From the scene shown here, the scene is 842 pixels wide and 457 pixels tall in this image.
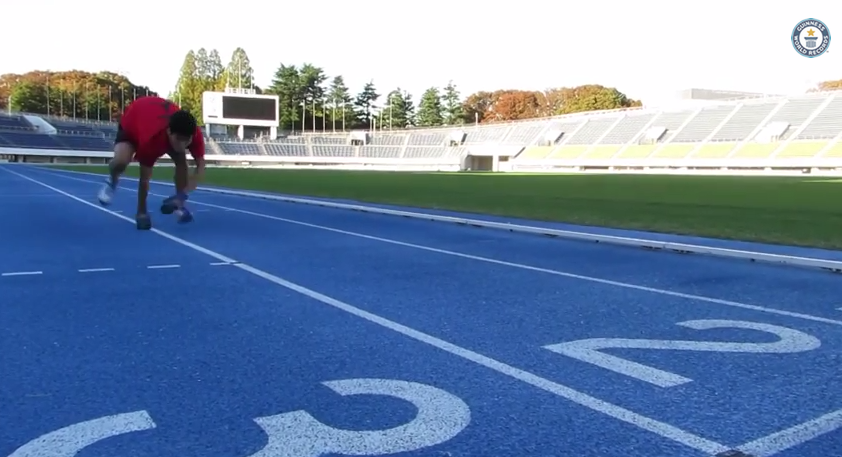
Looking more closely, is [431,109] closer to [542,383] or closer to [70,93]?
[70,93]

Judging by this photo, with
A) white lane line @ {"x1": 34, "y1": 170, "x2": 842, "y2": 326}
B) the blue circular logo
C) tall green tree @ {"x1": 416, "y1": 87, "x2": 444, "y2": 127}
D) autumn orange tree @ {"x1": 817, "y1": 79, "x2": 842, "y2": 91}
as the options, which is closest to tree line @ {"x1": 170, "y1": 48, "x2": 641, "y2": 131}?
tall green tree @ {"x1": 416, "y1": 87, "x2": 444, "y2": 127}

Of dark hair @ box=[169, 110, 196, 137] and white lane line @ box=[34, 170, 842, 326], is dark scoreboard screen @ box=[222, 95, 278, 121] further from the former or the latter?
dark hair @ box=[169, 110, 196, 137]

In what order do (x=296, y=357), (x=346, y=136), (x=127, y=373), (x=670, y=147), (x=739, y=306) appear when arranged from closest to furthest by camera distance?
(x=127, y=373)
(x=296, y=357)
(x=739, y=306)
(x=670, y=147)
(x=346, y=136)

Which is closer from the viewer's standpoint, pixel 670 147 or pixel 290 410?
pixel 290 410

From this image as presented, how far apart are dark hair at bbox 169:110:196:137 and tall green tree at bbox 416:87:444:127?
136 m

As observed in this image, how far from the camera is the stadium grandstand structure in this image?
233 feet

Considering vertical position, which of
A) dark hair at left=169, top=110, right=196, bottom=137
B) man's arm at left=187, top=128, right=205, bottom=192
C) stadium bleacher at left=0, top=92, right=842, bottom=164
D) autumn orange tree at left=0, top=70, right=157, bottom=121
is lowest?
man's arm at left=187, top=128, right=205, bottom=192

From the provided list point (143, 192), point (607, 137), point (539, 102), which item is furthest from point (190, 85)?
point (143, 192)

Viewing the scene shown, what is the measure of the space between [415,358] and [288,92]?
471 ft

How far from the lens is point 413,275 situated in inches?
352

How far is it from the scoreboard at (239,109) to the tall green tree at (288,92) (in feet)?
129

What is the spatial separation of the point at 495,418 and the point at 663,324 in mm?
2951

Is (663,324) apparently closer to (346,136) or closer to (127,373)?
(127,373)

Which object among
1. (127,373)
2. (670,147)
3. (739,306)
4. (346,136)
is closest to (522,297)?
(739,306)
